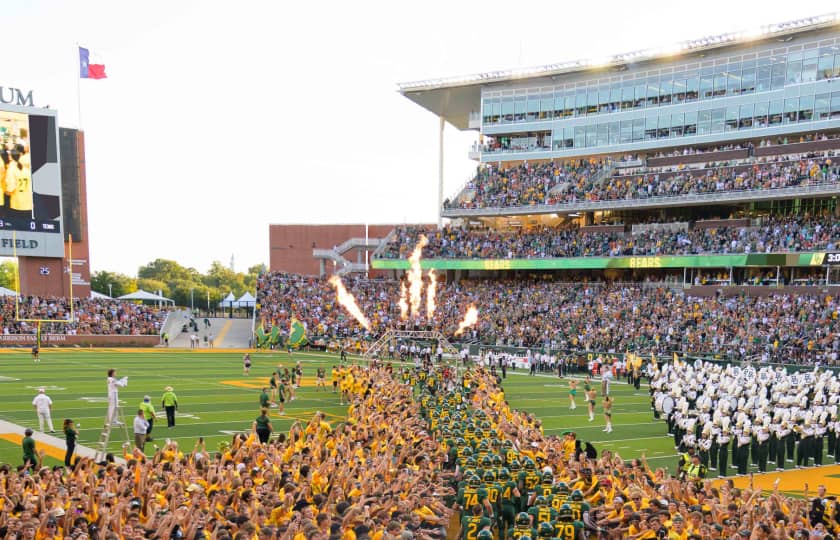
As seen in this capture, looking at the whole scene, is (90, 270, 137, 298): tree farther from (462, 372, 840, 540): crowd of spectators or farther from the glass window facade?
(462, 372, 840, 540): crowd of spectators

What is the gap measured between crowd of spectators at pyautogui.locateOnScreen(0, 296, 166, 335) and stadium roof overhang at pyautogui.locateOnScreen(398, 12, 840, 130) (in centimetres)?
2354

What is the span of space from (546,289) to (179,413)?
28587 mm

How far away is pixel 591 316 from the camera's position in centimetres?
3875

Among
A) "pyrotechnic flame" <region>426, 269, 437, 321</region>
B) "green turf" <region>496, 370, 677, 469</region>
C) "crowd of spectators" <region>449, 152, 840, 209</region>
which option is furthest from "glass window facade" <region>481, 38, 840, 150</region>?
"green turf" <region>496, 370, 677, 469</region>

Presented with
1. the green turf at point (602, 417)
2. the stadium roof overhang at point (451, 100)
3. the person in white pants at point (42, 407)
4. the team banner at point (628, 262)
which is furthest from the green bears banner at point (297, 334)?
the person in white pants at point (42, 407)

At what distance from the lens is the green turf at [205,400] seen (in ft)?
58.0

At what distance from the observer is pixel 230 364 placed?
34.7 metres

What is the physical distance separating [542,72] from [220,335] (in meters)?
28.6

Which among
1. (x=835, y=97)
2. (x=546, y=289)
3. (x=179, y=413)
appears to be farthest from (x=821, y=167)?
(x=179, y=413)

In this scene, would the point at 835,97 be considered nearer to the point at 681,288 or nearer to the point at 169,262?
the point at 681,288

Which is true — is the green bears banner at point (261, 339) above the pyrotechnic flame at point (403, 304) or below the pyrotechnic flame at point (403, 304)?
below

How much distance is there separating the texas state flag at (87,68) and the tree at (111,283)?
44692mm

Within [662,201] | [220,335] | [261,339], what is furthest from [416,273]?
[662,201]

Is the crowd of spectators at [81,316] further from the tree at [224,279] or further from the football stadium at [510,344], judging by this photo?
the tree at [224,279]
